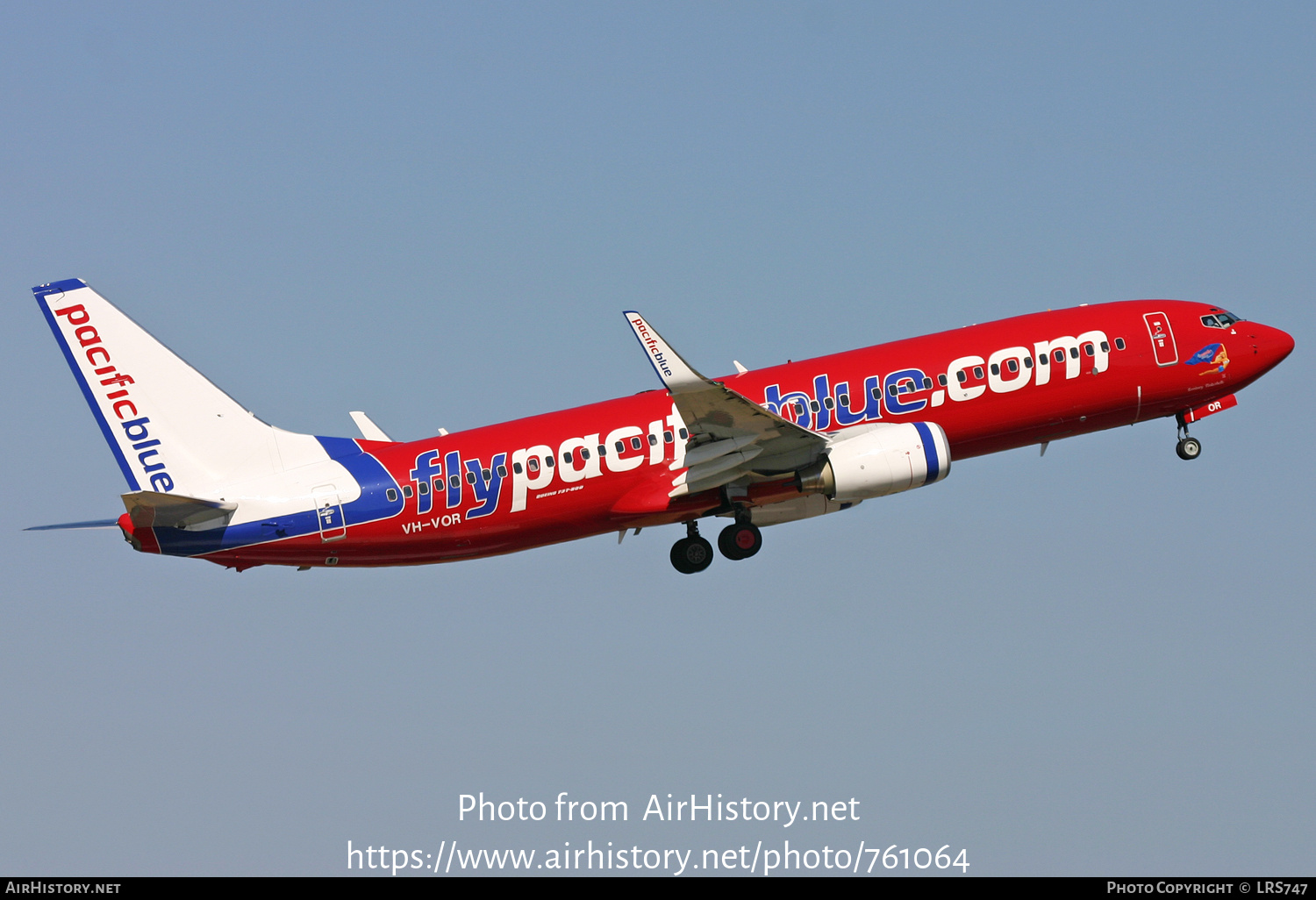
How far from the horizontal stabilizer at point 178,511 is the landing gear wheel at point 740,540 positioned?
14.6 m

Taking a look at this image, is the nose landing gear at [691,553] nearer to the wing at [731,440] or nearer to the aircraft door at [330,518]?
the wing at [731,440]

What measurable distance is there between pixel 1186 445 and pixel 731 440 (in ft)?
53.6

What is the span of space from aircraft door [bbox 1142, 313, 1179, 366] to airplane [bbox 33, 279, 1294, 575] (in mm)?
119

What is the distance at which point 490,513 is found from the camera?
4772 cm

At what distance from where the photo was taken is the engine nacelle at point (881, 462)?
4747 centimetres

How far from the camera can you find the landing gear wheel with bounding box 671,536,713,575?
51031mm

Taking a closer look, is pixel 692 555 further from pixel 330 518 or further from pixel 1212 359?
pixel 1212 359

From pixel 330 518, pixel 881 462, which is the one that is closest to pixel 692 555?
pixel 881 462

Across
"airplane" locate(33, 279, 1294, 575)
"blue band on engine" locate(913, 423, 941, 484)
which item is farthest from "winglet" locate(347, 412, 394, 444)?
"blue band on engine" locate(913, 423, 941, 484)

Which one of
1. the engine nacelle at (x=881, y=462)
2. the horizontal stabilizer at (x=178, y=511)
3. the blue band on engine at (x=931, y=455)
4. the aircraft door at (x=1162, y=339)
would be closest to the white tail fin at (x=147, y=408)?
the horizontal stabilizer at (x=178, y=511)

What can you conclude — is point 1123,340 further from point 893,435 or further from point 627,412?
point 627,412

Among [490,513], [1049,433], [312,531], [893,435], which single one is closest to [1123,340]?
[1049,433]

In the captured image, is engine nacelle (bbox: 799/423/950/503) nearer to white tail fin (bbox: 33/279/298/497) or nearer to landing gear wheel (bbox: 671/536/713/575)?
landing gear wheel (bbox: 671/536/713/575)

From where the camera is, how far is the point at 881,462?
156 feet
